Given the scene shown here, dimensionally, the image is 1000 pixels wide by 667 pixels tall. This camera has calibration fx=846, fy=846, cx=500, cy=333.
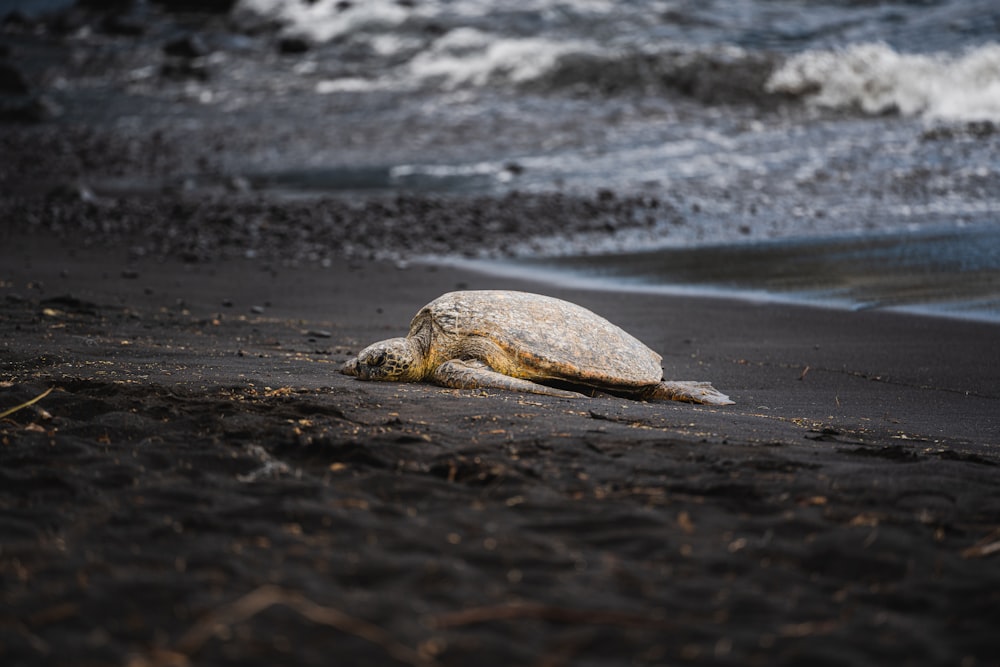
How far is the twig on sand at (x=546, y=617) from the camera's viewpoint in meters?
1.93

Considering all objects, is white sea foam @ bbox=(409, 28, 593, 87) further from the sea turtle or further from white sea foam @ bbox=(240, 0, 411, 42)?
the sea turtle

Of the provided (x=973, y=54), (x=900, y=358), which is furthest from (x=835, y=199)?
(x=973, y=54)

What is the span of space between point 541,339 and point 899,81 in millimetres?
15404

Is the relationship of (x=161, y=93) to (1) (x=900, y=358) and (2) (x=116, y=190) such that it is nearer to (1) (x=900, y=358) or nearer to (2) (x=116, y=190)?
(2) (x=116, y=190)

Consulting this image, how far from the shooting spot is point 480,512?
2.54 meters

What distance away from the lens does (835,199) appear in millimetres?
11383

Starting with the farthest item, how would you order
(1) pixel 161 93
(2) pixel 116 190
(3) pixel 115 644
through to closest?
1. (1) pixel 161 93
2. (2) pixel 116 190
3. (3) pixel 115 644

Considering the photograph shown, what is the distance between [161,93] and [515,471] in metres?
22.0

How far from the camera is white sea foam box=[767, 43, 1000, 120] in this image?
15.9 m

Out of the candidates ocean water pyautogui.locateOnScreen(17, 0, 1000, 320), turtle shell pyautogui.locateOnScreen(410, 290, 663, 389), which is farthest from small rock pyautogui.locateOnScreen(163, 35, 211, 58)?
turtle shell pyautogui.locateOnScreen(410, 290, 663, 389)

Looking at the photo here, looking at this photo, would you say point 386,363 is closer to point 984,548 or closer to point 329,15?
point 984,548

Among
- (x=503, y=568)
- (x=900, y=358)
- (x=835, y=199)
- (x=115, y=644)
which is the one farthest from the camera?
(x=835, y=199)

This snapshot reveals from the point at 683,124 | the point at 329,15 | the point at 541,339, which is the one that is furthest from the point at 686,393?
the point at 329,15

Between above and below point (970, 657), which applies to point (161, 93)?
above
